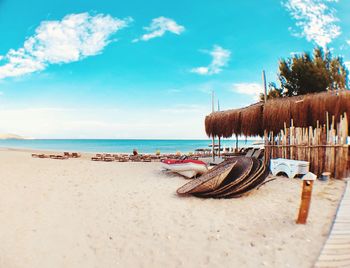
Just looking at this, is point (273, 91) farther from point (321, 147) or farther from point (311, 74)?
point (321, 147)

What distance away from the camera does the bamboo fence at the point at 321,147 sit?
7.91 m

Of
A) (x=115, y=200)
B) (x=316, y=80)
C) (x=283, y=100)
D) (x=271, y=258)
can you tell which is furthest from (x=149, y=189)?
(x=316, y=80)

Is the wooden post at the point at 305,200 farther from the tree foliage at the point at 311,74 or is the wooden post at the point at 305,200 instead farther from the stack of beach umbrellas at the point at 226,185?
the tree foliage at the point at 311,74

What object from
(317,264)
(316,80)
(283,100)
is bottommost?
Answer: (317,264)

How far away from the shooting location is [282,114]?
31.8 ft

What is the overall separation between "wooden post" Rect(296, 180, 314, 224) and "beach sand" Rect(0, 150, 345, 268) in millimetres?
147

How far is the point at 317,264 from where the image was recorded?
3211 mm

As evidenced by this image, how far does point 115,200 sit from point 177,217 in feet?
6.71

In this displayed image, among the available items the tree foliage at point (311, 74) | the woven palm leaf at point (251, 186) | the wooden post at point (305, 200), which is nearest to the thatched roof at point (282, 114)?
the woven palm leaf at point (251, 186)

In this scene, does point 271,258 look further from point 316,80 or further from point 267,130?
point 316,80

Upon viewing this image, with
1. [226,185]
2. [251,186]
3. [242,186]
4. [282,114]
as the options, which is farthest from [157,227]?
[282,114]

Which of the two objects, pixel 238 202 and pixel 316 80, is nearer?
pixel 238 202

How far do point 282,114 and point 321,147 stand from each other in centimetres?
195

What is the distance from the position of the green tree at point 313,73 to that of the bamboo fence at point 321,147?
10579 mm
